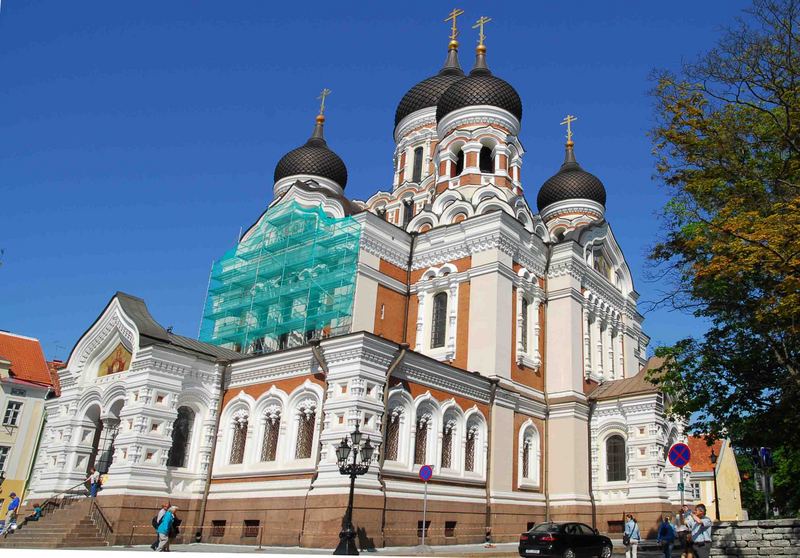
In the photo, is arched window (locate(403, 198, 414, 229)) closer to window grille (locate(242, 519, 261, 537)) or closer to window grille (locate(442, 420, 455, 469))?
window grille (locate(442, 420, 455, 469))

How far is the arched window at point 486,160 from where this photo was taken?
2780cm

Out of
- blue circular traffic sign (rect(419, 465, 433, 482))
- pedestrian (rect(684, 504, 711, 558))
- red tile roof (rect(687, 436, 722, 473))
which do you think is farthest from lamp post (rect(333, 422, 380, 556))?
red tile roof (rect(687, 436, 722, 473))

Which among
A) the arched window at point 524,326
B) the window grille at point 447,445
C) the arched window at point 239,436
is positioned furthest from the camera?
the arched window at point 524,326

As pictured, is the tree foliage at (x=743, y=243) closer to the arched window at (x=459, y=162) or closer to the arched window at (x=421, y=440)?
the arched window at (x=421, y=440)

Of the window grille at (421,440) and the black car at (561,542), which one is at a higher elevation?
the window grille at (421,440)

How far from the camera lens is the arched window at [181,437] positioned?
1842 cm

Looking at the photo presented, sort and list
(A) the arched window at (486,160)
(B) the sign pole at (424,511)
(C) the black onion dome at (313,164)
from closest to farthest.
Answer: (B) the sign pole at (424,511)
(A) the arched window at (486,160)
(C) the black onion dome at (313,164)

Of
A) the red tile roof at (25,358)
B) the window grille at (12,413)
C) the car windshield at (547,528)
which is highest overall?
the red tile roof at (25,358)

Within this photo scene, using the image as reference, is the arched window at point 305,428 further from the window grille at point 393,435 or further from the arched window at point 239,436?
the arched window at point 239,436

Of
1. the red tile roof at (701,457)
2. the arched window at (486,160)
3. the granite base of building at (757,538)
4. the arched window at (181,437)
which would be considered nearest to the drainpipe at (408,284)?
the arched window at (486,160)

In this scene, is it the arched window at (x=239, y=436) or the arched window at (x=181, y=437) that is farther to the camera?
the arched window at (x=239, y=436)

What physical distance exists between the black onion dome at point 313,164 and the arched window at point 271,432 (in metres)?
14.4

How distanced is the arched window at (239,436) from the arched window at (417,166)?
650 inches

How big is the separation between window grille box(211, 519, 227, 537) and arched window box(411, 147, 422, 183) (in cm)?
1887
